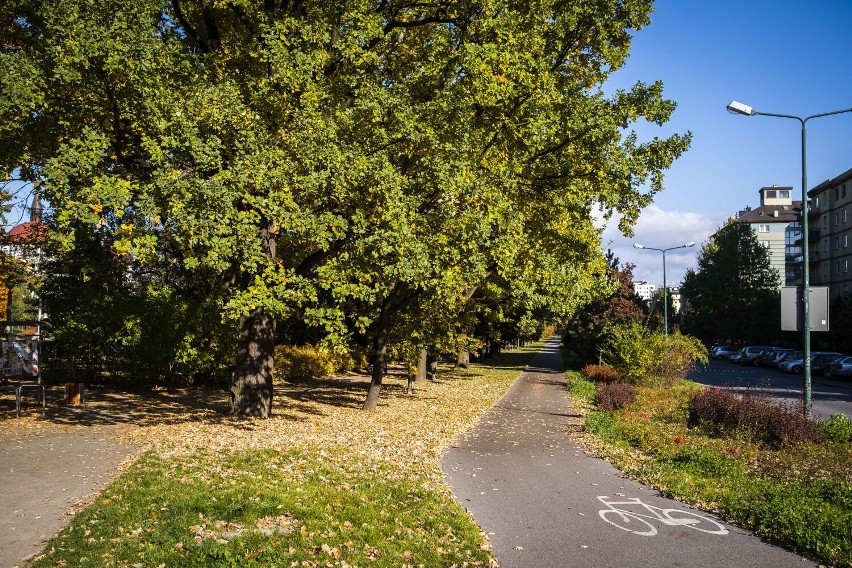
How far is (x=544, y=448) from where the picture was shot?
1250 centimetres

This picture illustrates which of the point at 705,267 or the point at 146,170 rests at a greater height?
the point at 705,267

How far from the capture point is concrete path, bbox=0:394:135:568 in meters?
6.42

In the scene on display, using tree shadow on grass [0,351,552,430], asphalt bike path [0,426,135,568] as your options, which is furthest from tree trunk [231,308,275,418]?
asphalt bike path [0,426,135,568]

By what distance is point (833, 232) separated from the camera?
66.7 metres

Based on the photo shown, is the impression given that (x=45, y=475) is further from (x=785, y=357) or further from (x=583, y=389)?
(x=785, y=357)

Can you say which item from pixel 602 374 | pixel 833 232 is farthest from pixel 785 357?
pixel 833 232

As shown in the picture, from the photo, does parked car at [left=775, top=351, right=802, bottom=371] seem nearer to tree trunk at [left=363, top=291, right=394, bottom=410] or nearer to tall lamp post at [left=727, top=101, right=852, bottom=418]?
tall lamp post at [left=727, top=101, right=852, bottom=418]

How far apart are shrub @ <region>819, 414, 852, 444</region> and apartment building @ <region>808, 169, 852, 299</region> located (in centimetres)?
5703

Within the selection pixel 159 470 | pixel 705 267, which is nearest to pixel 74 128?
pixel 159 470

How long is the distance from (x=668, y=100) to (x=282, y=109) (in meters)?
8.04

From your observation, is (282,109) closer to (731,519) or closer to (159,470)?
(159,470)

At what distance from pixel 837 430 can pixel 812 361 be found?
29145 millimetres

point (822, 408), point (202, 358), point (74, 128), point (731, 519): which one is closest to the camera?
point (731, 519)

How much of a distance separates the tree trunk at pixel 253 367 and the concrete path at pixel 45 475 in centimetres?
244
